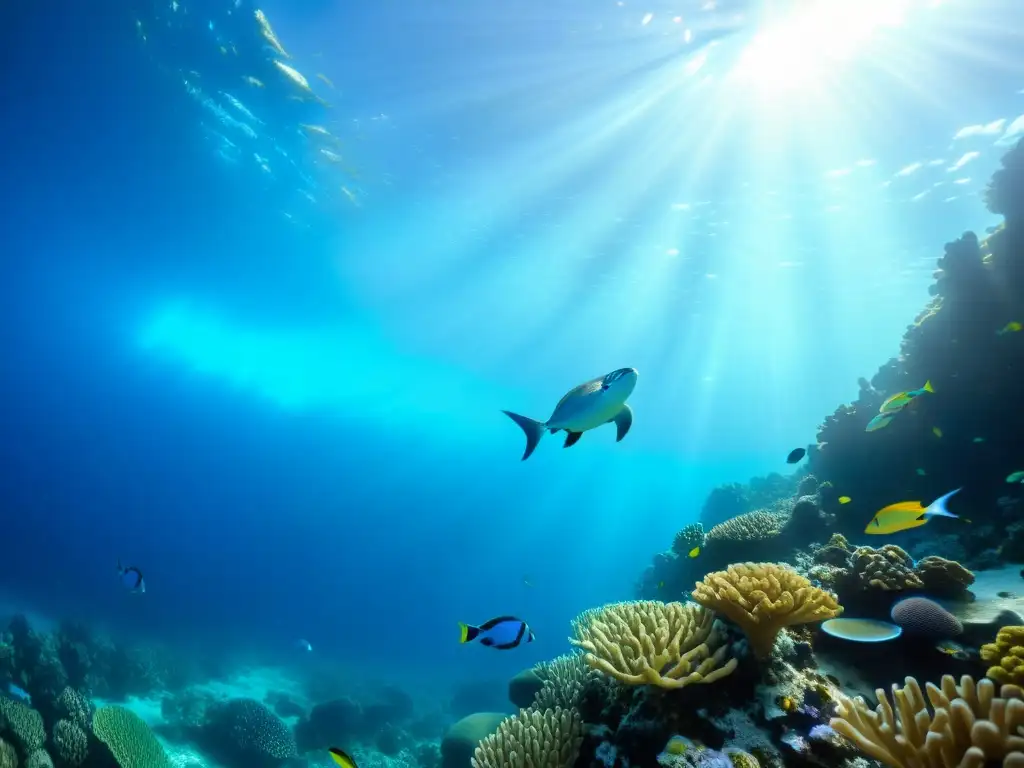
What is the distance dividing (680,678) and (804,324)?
42088 mm

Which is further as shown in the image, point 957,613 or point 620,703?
point 957,613

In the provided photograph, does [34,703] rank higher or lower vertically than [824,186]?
lower

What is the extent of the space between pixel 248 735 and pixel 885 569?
16536 millimetres

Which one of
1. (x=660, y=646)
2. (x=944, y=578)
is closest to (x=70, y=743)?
(x=660, y=646)

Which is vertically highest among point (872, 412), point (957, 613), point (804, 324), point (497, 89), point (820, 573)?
point (804, 324)

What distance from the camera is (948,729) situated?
2.15m

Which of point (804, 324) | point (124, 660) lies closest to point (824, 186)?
point (804, 324)

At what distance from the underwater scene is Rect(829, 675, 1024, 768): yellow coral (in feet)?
0.06

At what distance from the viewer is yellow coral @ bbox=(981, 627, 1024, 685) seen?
2798mm

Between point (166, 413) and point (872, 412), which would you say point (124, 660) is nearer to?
point (872, 412)

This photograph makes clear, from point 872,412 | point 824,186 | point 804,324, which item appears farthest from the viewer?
point 804,324

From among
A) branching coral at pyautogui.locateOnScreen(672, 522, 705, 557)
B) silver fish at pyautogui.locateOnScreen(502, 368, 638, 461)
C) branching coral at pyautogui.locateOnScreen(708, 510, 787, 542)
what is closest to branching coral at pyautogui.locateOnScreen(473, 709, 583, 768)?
silver fish at pyautogui.locateOnScreen(502, 368, 638, 461)

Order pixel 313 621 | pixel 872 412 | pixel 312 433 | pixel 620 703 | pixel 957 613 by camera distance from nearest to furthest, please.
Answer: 1. pixel 620 703
2. pixel 957 613
3. pixel 872 412
4. pixel 313 621
5. pixel 312 433

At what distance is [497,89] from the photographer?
656 inches
